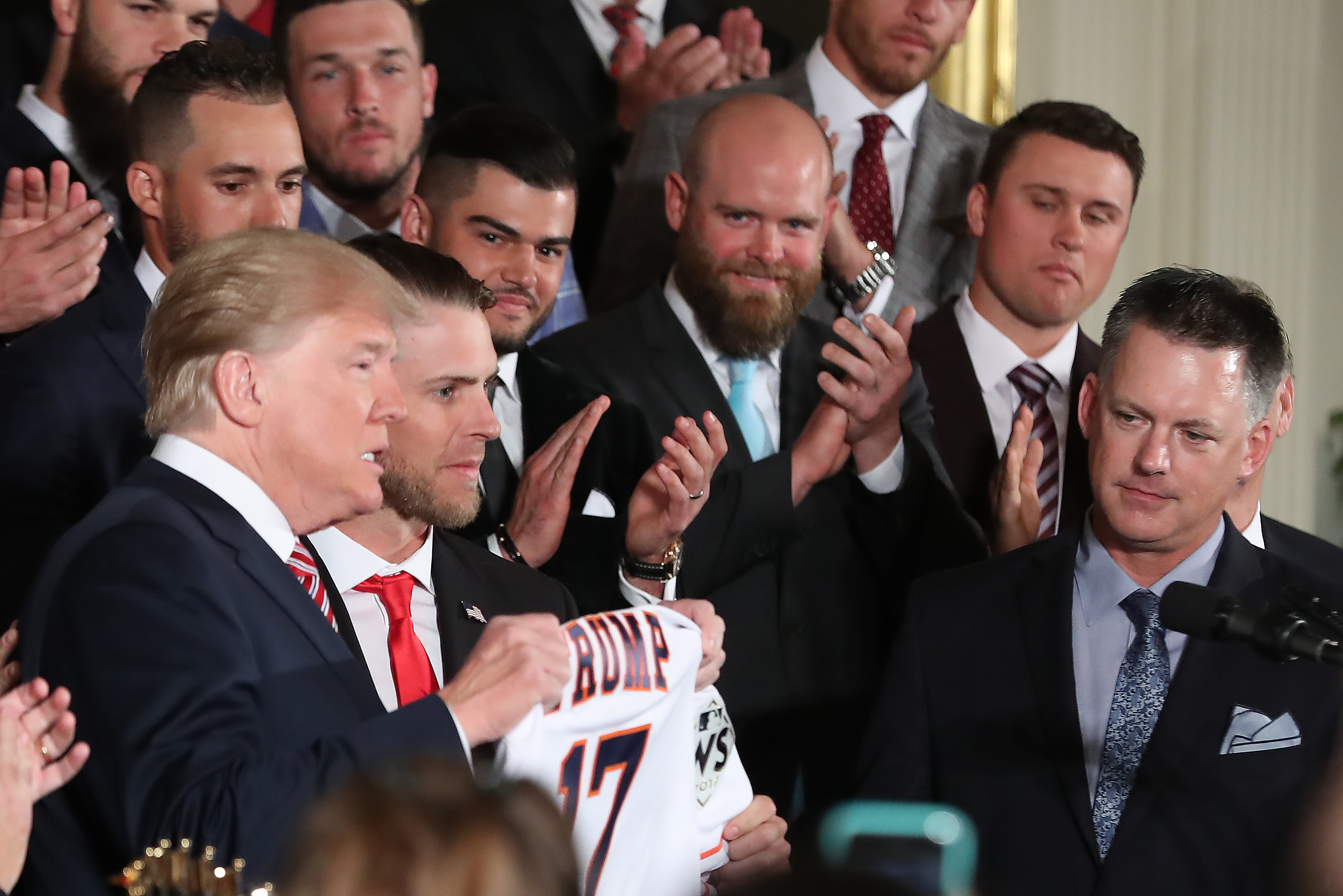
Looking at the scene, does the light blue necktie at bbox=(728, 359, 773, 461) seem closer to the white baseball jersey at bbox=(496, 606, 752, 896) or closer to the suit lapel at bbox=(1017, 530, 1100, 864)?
the suit lapel at bbox=(1017, 530, 1100, 864)

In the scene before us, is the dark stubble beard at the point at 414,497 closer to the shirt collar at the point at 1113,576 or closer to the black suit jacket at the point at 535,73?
the shirt collar at the point at 1113,576

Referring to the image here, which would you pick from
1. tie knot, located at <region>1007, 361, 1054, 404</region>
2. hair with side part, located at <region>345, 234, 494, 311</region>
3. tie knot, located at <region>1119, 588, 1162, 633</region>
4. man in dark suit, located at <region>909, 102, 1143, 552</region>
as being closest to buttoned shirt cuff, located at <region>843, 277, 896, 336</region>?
man in dark suit, located at <region>909, 102, 1143, 552</region>

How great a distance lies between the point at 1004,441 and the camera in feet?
13.1

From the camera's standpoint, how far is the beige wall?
5957 millimetres

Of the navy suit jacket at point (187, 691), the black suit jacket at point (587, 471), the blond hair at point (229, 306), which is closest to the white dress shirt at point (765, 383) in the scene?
the black suit jacket at point (587, 471)

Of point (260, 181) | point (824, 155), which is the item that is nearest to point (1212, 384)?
point (824, 155)

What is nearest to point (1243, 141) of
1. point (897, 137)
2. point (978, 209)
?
point (897, 137)

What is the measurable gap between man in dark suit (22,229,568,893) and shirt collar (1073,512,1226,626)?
3.94 ft

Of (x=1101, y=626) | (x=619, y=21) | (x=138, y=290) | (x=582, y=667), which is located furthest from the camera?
(x=619, y=21)

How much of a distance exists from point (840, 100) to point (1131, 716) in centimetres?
218

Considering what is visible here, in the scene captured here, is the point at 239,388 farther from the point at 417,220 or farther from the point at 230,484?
the point at 417,220

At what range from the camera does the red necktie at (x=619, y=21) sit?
4613 millimetres

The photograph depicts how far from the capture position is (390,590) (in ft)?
8.38

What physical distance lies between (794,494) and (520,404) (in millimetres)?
613
